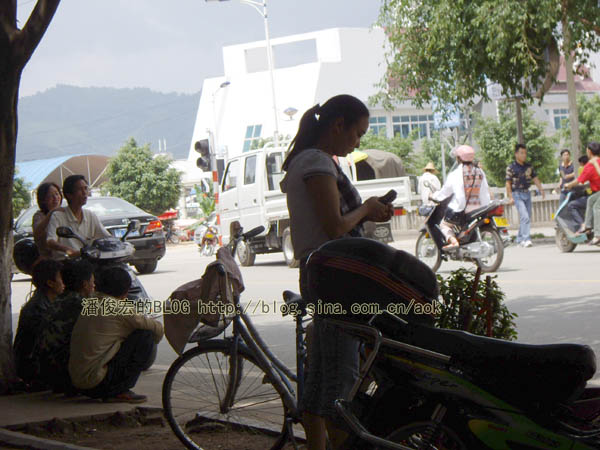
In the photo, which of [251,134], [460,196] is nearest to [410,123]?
[251,134]

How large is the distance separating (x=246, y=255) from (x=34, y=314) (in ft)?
38.6

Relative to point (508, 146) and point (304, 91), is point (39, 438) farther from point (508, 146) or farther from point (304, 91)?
point (304, 91)

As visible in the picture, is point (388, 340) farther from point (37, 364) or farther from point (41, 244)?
point (41, 244)

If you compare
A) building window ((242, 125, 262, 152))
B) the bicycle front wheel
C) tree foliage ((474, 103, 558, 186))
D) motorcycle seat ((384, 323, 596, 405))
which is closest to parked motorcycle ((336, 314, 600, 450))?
motorcycle seat ((384, 323, 596, 405))

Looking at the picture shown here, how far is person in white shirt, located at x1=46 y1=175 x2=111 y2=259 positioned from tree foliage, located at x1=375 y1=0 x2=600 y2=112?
11.0m

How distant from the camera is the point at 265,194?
16656 millimetres

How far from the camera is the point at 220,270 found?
4309mm

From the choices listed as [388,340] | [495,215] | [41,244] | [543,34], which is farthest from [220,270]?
[543,34]

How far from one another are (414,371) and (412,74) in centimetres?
1752

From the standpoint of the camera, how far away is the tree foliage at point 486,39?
53.3ft

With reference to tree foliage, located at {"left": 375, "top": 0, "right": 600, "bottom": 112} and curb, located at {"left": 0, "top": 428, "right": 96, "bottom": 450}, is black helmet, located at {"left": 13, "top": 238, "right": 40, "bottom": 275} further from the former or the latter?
tree foliage, located at {"left": 375, "top": 0, "right": 600, "bottom": 112}

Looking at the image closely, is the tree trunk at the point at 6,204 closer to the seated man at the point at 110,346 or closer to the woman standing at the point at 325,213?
the seated man at the point at 110,346

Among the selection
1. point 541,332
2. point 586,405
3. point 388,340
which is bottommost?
point 541,332

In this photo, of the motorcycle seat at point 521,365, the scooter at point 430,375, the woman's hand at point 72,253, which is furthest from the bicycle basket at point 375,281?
the woman's hand at point 72,253
